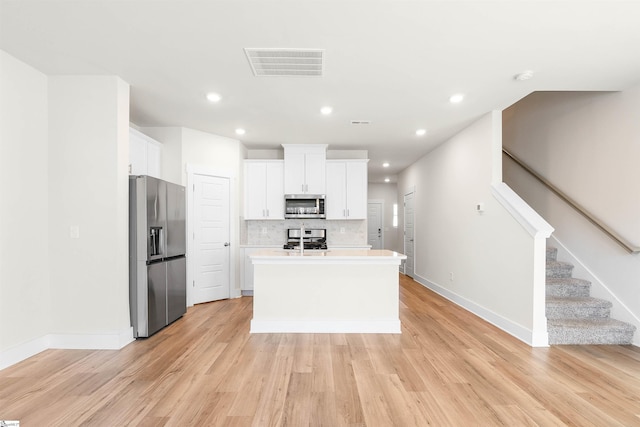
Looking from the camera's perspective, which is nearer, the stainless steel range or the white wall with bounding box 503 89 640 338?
the white wall with bounding box 503 89 640 338

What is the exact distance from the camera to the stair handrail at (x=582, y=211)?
10.7 ft

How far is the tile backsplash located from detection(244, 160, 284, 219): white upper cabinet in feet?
1.03

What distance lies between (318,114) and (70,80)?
2702mm

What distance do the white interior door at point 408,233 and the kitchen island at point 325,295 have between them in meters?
4.03

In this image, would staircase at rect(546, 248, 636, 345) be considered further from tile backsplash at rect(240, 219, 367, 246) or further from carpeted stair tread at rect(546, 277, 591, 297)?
tile backsplash at rect(240, 219, 367, 246)

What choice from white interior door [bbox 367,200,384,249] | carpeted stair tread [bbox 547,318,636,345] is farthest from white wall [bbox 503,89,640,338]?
white interior door [bbox 367,200,384,249]

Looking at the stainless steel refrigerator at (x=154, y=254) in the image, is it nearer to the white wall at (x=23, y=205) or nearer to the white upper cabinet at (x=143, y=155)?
the white upper cabinet at (x=143, y=155)

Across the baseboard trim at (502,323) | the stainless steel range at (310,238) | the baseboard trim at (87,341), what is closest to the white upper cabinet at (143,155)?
the baseboard trim at (87,341)

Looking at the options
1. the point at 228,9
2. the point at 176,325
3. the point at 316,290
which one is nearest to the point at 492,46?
the point at 228,9

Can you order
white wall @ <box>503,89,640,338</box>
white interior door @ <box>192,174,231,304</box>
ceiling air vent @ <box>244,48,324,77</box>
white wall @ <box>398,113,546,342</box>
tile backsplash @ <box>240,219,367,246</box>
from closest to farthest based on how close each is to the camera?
ceiling air vent @ <box>244,48,324,77</box>, white wall @ <box>503,89,640,338</box>, white wall @ <box>398,113,546,342</box>, white interior door @ <box>192,174,231,304</box>, tile backsplash @ <box>240,219,367,246</box>

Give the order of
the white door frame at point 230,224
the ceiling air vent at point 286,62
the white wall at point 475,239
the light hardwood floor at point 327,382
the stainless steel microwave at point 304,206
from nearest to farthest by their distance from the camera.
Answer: the light hardwood floor at point 327,382, the ceiling air vent at point 286,62, the white wall at point 475,239, the white door frame at point 230,224, the stainless steel microwave at point 304,206

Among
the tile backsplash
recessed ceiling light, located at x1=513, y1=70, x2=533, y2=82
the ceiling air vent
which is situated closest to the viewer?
the ceiling air vent

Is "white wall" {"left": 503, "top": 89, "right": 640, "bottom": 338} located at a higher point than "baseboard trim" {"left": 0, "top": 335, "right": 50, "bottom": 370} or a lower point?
higher

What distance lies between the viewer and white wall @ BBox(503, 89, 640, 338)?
11.0ft
